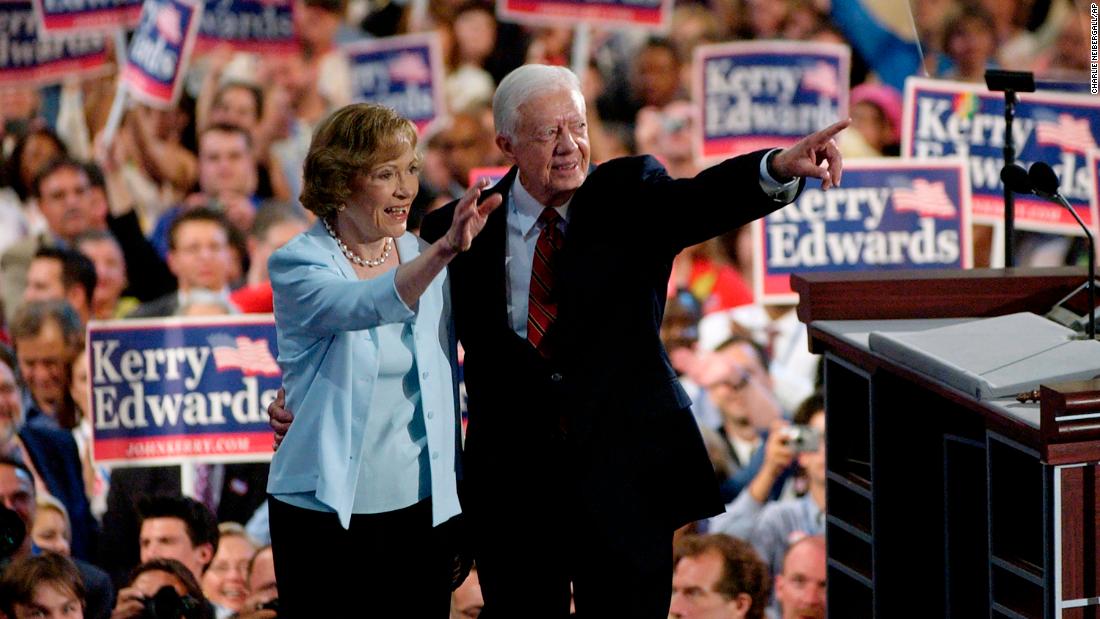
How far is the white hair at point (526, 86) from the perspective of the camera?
246cm

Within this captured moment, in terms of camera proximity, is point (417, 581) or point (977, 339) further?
point (977, 339)

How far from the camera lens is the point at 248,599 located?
13.3 ft

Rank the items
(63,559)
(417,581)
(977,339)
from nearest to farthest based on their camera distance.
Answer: (417,581)
(977,339)
(63,559)

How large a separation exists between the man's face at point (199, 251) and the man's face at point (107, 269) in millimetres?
133

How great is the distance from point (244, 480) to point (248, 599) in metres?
0.33

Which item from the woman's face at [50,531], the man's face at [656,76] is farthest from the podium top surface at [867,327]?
the woman's face at [50,531]

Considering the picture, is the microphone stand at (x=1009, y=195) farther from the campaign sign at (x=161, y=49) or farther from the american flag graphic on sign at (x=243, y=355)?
the campaign sign at (x=161, y=49)

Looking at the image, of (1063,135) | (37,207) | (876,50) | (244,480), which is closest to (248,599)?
(244,480)

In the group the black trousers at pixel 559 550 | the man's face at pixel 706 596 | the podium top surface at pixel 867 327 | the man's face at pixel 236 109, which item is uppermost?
the man's face at pixel 236 109

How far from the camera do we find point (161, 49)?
13.0 feet

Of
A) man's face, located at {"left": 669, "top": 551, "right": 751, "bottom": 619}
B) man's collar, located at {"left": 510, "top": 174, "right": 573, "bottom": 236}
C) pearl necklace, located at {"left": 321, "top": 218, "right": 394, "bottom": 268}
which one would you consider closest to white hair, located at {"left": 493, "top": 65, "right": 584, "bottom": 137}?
man's collar, located at {"left": 510, "top": 174, "right": 573, "bottom": 236}

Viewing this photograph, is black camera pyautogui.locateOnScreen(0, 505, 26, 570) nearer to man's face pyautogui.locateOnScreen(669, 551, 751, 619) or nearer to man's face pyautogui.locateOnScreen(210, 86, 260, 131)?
man's face pyautogui.locateOnScreen(210, 86, 260, 131)

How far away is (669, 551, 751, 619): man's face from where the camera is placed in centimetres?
408

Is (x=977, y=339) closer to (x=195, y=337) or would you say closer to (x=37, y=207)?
(x=195, y=337)
